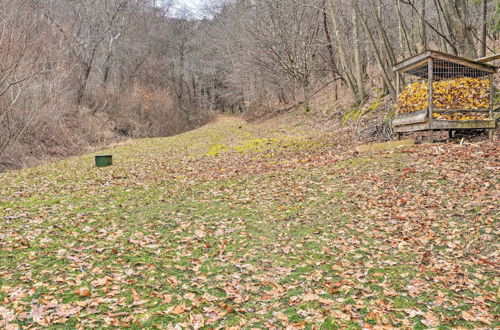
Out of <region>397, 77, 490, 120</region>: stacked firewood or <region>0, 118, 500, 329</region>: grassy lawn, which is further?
<region>397, 77, 490, 120</region>: stacked firewood

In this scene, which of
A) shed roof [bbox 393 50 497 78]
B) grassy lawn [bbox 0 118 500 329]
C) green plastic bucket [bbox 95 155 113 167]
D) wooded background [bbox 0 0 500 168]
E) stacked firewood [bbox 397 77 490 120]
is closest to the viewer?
grassy lawn [bbox 0 118 500 329]

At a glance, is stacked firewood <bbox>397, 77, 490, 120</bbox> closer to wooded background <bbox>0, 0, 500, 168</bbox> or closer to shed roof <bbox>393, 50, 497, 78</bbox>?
shed roof <bbox>393, 50, 497, 78</bbox>

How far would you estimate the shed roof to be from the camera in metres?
10.4

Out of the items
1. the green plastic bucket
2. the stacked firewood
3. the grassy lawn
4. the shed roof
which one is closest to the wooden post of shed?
the shed roof

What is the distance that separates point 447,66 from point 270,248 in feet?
28.2

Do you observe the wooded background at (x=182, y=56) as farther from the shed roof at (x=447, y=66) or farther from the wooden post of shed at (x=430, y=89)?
the wooden post of shed at (x=430, y=89)

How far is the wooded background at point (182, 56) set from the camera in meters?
16.9

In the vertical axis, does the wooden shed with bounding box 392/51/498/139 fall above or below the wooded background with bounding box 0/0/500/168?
below

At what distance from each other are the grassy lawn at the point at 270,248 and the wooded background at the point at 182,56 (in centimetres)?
580

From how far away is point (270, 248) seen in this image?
607 centimetres

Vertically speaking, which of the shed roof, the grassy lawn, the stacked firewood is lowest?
the grassy lawn

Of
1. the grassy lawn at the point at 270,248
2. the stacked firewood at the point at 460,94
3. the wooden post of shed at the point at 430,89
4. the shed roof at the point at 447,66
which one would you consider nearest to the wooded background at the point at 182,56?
the shed roof at the point at 447,66

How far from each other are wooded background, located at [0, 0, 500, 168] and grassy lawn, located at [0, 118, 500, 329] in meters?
5.80

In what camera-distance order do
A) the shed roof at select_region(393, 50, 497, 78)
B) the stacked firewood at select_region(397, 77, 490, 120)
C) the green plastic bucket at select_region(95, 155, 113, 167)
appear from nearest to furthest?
the shed roof at select_region(393, 50, 497, 78) → the stacked firewood at select_region(397, 77, 490, 120) → the green plastic bucket at select_region(95, 155, 113, 167)
